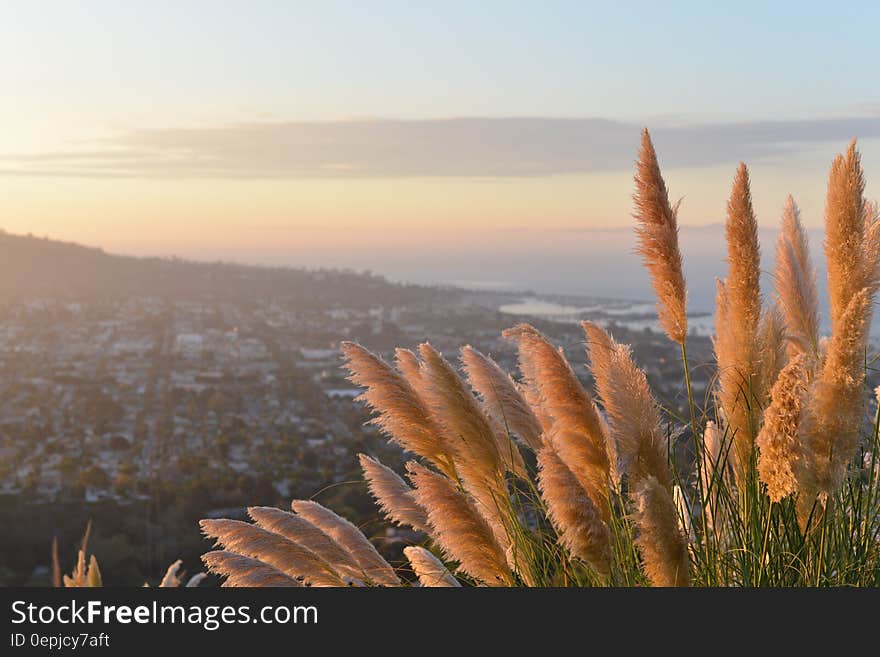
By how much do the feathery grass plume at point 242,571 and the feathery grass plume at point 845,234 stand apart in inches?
62.8

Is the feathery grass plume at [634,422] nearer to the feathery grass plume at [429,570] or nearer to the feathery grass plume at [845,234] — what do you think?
the feathery grass plume at [845,234]

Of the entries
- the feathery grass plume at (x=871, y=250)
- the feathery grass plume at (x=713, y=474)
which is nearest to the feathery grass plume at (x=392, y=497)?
the feathery grass plume at (x=713, y=474)

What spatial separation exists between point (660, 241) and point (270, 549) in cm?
136

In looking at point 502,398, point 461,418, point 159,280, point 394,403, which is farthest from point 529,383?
point 159,280

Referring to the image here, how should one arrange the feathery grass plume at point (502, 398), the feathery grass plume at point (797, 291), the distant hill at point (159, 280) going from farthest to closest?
the distant hill at point (159, 280) < the feathery grass plume at point (797, 291) < the feathery grass plume at point (502, 398)

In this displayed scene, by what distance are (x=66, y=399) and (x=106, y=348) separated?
9.55m

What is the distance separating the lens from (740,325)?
2533mm

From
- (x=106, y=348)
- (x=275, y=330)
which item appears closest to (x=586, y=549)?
(x=275, y=330)

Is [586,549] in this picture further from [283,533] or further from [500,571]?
[283,533]

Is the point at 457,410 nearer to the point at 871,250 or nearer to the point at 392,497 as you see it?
the point at 392,497

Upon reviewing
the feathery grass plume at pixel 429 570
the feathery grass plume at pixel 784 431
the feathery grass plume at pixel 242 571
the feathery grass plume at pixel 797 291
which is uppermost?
the feathery grass plume at pixel 797 291

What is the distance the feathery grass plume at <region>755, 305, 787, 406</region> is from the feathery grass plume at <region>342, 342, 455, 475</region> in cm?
93

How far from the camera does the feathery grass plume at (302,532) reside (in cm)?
249

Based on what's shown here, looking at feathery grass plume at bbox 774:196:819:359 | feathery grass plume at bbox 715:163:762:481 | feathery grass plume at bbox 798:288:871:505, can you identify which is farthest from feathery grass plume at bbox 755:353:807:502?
feathery grass plume at bbox 774:196:819:359
